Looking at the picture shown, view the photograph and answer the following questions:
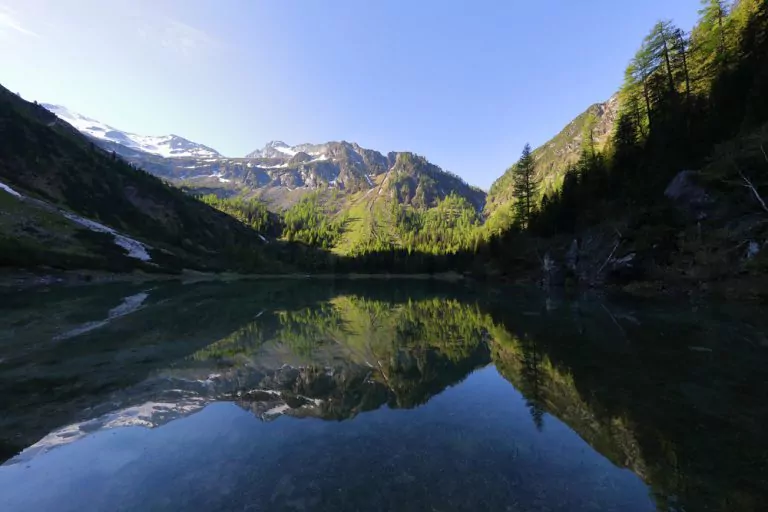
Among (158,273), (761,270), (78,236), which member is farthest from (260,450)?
(78,236)

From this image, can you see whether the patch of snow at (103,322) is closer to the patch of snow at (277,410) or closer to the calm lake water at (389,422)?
the calm lake water at (389,422)

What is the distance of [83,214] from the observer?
140250 millimetres

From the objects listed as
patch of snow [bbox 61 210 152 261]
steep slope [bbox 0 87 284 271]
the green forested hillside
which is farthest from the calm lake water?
patch of snow [bbox 61 210 152 261]

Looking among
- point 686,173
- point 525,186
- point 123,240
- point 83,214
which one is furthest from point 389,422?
point 83,214

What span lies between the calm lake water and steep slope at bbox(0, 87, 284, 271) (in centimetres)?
7889

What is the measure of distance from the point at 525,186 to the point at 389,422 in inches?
3856

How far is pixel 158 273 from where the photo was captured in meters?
112

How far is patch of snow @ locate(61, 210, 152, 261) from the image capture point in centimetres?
11919

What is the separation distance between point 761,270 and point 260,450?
44.7 metres

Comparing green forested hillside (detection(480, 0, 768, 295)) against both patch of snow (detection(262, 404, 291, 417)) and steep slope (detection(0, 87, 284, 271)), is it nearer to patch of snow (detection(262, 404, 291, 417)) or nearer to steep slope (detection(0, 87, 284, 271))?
patch of snow (detection(262, 404, 291, 417))

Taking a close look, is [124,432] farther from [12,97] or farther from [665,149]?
[12,97]

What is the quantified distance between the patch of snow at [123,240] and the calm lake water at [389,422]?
113086mm

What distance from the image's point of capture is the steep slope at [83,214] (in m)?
95.8

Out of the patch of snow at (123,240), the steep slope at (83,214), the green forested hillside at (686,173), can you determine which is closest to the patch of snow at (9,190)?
the steep slope at (83,214)
